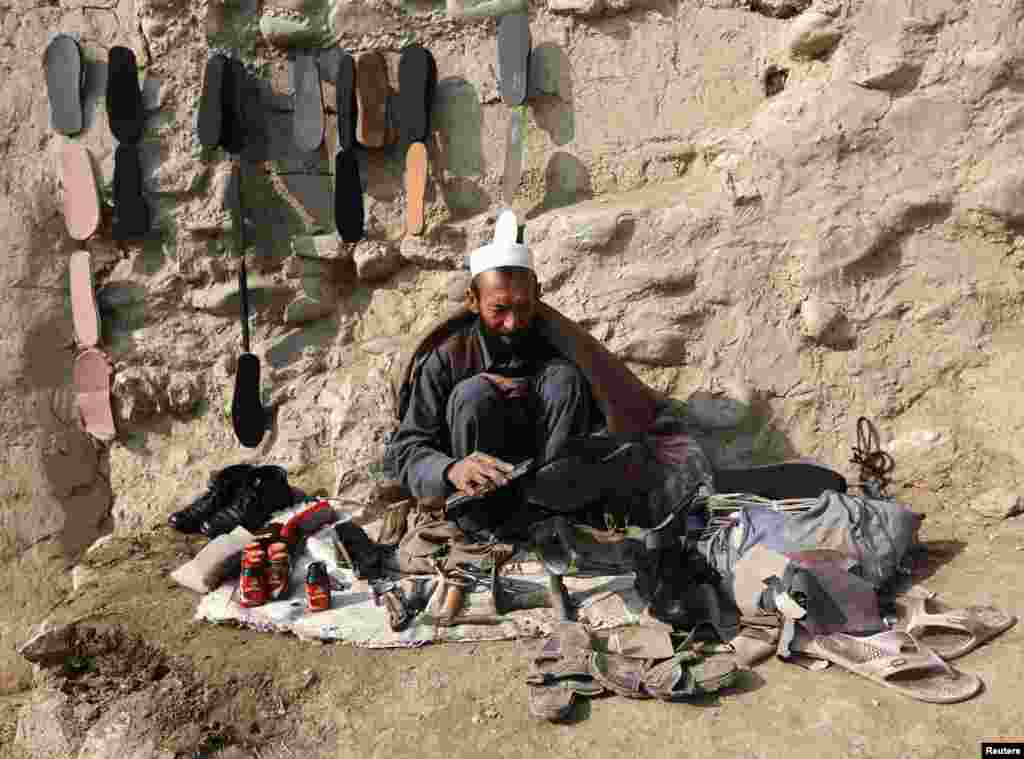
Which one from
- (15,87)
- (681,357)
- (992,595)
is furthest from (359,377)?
(992,595)

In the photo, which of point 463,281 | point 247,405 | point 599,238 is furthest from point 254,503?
point 599,238

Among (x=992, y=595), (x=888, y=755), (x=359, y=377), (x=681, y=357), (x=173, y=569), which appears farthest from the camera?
(x=359, y=377)

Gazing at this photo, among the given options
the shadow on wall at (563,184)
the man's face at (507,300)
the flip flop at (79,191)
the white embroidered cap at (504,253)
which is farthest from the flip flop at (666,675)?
the flip flop at (79,191)

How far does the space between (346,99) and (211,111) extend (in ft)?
2.13

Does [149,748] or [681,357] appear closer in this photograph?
[149,748]

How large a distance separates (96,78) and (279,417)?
194cm

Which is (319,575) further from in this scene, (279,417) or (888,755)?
(888,755)

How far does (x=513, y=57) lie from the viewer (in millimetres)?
4113

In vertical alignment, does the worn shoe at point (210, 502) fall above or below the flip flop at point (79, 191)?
below

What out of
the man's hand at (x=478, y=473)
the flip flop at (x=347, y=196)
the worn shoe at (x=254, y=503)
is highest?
the flip flop at (x=347, y=196)

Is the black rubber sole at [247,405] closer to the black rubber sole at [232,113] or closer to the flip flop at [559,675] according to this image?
the black rubber sole at [232,113]

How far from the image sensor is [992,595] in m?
2.61

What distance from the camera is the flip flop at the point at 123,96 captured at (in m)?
4.13

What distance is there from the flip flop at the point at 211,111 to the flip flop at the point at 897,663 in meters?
3.40
